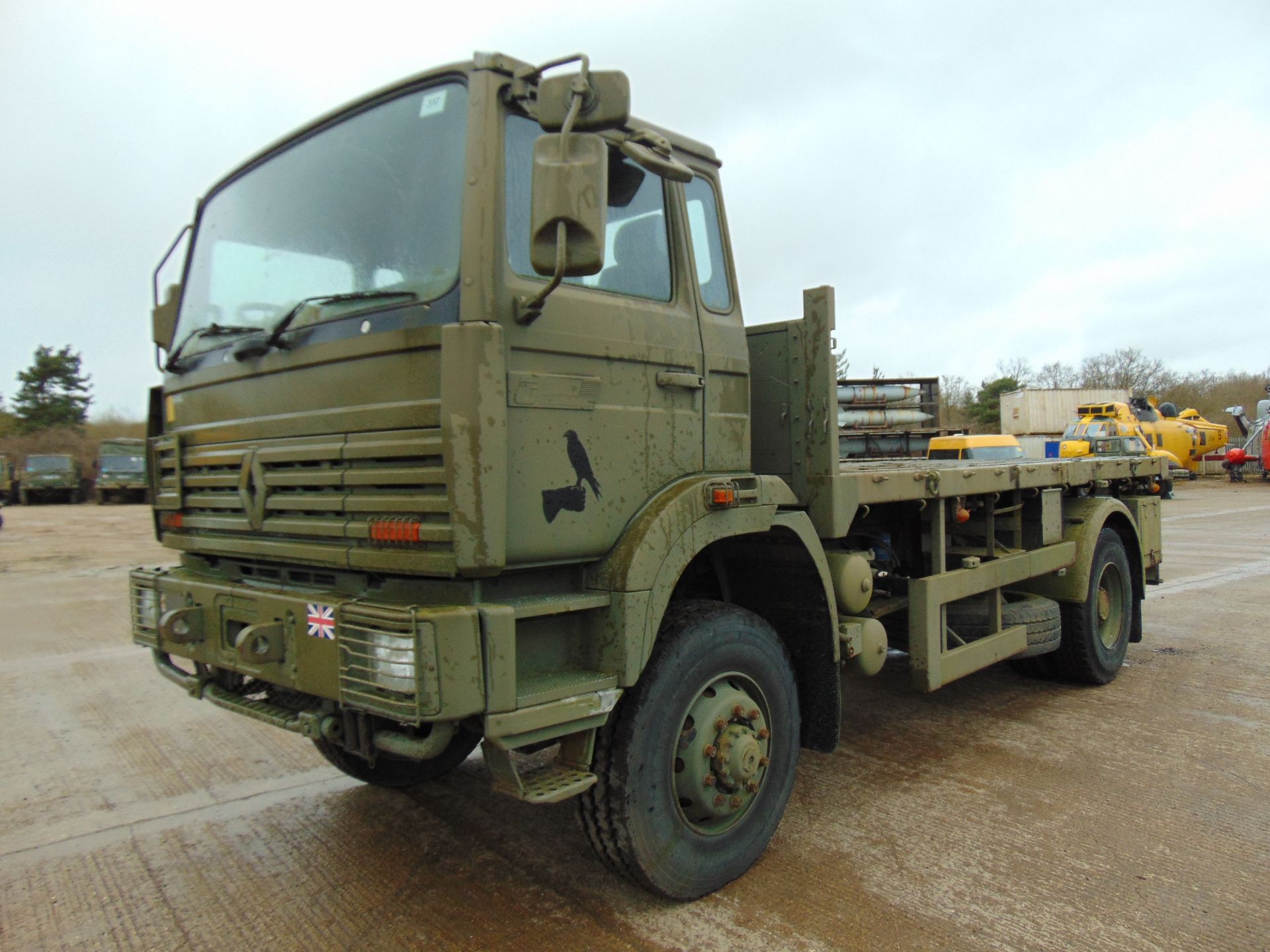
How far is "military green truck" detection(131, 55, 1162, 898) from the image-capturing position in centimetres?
238

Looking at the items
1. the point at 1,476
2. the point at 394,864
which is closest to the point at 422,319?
the point at 394,864

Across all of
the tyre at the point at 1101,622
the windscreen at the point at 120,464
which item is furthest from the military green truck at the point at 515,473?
the windscreen at the point at 120,464

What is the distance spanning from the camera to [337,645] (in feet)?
8.04

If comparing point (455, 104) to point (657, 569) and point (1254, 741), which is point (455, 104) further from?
point (1254, 741)

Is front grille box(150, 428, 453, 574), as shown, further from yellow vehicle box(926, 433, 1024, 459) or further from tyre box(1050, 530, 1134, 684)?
yellow vehicle box(926, 433, 1024, 459)

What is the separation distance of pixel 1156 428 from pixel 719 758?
2804cm

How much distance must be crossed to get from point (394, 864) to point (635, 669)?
1398 mm

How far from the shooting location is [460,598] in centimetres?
244

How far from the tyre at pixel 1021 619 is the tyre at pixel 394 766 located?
2.62m

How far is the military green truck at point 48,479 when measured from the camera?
30.0 m

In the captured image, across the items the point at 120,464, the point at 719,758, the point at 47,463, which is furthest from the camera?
the point at 47,463

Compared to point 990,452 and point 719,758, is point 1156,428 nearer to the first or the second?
point 990,452

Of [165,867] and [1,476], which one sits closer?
[165,867]

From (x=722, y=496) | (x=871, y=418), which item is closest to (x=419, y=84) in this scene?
(x=722, y=496)
